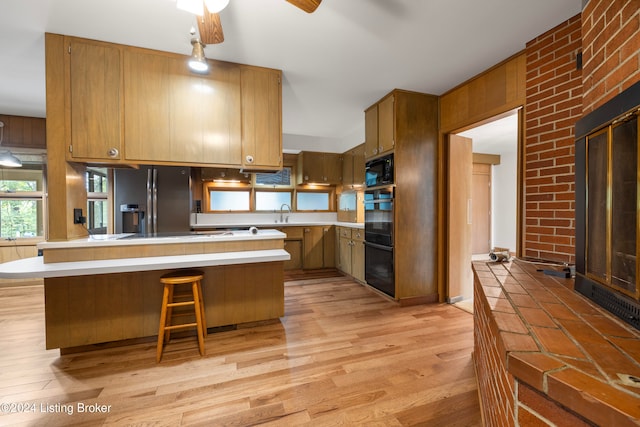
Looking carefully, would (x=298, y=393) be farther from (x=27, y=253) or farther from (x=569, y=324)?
(x=27, y=253)

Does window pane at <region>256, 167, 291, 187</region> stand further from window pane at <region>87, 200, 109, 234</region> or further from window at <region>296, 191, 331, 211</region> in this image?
window pane at <region>87, 200, 109, 234</region>

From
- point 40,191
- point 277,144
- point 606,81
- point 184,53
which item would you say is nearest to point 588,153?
point 606,81

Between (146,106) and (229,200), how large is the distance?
9.79 ft

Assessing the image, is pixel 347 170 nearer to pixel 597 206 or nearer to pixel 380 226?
pixel 380 226

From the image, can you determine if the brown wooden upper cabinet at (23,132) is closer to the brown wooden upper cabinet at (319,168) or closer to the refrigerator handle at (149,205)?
the refrigerator handle at (149,205)

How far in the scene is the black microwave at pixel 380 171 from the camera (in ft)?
10.3

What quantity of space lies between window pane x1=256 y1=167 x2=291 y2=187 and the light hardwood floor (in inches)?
129

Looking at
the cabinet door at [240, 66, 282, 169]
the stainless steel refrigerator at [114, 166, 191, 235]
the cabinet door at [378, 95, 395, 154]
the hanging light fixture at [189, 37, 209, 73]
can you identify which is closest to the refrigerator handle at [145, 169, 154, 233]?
the stainless steel refrigerator at [114, 166, 191, 235]

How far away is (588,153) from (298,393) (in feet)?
6.71

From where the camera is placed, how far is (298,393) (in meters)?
1.64

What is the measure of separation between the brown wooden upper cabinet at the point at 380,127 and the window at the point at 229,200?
2758mm

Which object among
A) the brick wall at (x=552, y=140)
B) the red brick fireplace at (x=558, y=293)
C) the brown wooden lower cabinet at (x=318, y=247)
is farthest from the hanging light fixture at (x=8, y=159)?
the brick wall at (x=552, y=140)

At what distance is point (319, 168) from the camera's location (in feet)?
17.0

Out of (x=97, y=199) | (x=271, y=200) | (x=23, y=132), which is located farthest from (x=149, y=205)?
(x=271, y=200)
